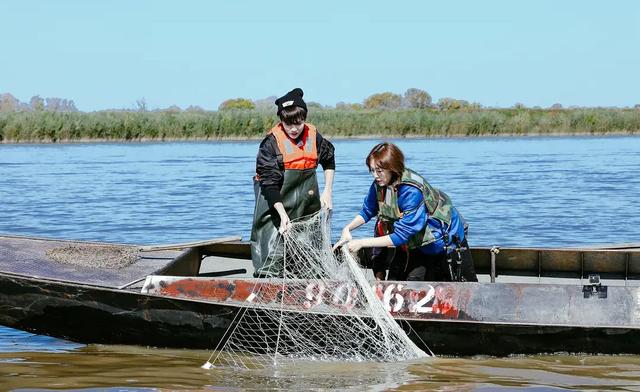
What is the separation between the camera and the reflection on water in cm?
770

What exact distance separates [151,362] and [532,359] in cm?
285

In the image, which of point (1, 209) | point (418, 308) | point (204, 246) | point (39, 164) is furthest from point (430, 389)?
point (39, 164)

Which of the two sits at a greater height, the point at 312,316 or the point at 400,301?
the point at 400,301

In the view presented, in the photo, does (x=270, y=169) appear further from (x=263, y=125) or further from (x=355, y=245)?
(x=263, y=125)

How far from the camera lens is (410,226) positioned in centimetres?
777

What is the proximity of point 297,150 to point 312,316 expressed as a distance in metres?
1.22

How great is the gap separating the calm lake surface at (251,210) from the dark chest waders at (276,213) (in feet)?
2.79

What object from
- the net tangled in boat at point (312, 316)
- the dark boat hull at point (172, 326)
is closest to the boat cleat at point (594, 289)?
the dark boat hull at point (172, 326)

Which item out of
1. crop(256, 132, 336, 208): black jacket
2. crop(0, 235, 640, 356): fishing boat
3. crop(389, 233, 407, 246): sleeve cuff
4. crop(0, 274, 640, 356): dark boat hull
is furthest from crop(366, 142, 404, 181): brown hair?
crop(0, 274, 640, 356): dark boat hull

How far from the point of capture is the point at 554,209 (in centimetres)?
1936

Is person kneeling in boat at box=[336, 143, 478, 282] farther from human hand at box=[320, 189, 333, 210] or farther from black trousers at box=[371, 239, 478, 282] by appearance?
human hand at box=[320, 189, 333, 210]

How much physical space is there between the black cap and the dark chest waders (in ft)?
1.69

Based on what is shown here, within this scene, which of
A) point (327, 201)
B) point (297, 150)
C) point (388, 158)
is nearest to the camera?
point (388, 158)

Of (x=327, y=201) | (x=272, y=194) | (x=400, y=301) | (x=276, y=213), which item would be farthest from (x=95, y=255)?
(x=400, y=301)
